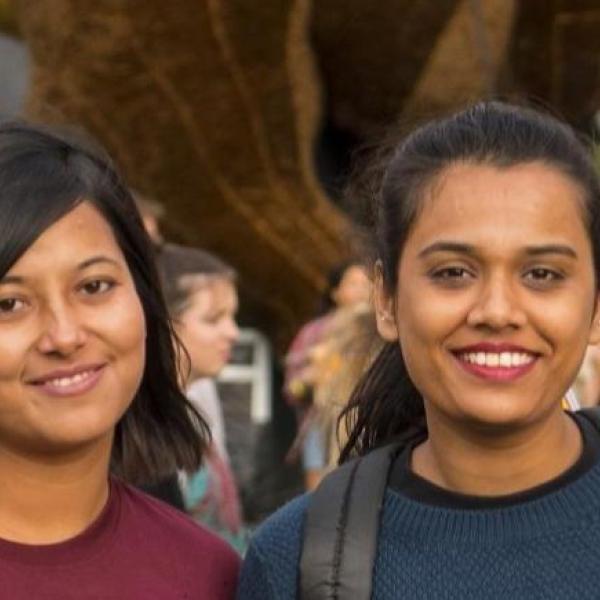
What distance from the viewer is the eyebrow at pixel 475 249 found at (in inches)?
119

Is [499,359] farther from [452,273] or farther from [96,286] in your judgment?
[96,286]

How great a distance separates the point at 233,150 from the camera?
9297 millimetres

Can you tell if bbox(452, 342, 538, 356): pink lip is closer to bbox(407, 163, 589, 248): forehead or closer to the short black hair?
bbox(407, 163, 589, 248): forehead

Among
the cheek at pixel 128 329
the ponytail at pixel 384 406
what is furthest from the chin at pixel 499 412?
the cheek at pixel 128 329

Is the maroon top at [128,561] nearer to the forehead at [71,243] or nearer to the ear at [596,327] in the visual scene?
the forehead at [71,243]

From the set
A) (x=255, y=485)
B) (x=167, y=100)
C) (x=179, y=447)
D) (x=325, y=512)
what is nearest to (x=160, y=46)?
(x=167, y=100)

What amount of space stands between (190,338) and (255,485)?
10.7 feet

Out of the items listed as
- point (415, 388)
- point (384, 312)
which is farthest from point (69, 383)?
point (415, 388)

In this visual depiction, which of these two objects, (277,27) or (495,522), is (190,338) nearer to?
(277,27)

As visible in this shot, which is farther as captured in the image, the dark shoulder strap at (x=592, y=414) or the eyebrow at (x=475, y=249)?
the dark shoulder strap at (x=592, y=414)

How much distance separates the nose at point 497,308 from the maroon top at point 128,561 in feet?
2.15

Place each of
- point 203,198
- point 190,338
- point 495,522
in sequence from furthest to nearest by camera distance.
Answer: point 203,198
point 190,338
point 495,522

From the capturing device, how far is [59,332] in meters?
3.09

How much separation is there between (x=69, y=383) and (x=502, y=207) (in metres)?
0.71
